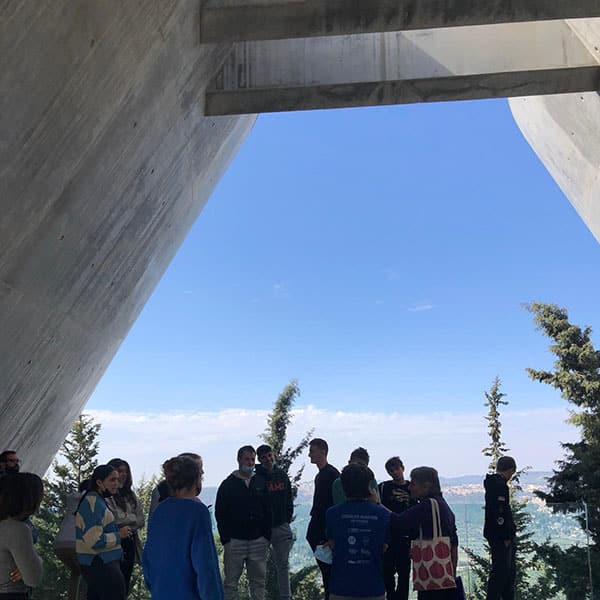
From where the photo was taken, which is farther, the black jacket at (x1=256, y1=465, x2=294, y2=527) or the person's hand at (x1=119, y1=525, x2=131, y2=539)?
the black jacket at (x1=256, y1=465, x2=294, y2=527)

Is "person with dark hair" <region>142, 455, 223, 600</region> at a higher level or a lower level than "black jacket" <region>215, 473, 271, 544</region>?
lower

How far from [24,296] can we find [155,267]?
138 inches

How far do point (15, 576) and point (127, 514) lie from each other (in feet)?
6.27

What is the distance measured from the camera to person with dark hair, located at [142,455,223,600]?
273 centimetres

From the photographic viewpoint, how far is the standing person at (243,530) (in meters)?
5.50

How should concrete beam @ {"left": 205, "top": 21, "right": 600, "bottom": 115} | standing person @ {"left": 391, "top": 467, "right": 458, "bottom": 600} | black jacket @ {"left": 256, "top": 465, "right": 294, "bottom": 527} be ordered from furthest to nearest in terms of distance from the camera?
concrete beam @ {"left": 205, "top": 21, "right": 600, "bottom": 115}
black jacket @ {"left": 256, "top": 465, "right": 294, "bottom": 527}
standing person @ {"left": 391, "top": 467, "right": 458, "bottom": 600}

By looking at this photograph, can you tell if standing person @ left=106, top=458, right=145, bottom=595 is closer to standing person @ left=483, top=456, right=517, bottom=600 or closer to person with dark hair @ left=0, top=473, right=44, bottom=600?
person with dark hair @ left=0, top=473, right=44, bottom=600

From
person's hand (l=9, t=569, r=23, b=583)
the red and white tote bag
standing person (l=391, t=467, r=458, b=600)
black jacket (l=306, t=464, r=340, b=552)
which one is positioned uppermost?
black jacket (l=306, t=464, r=340, b=552)

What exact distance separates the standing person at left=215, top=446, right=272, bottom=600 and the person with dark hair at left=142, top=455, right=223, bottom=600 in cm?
270

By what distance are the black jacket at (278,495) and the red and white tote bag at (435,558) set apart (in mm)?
2445

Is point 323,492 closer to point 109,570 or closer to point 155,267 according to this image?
point 109,570

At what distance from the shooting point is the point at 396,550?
14.8ft

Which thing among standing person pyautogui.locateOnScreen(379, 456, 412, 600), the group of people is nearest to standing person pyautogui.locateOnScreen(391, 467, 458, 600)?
the group of people

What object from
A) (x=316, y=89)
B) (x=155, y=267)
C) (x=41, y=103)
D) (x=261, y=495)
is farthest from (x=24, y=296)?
(x=316, y=89)
